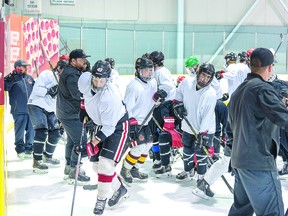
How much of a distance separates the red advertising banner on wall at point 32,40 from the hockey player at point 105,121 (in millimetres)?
3577

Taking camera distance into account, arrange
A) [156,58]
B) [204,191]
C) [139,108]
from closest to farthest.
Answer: [204,191] → [139,108] → [156,58]

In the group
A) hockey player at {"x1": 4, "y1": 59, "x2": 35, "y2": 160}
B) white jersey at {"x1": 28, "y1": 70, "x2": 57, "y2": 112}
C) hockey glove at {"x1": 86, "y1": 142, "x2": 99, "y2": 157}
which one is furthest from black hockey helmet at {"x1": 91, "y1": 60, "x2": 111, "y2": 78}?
hockey player at {"x1": 4, "y1": 59, "x2": 35, "y2": 160}

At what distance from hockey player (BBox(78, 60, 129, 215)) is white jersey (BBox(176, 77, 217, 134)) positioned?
34.9 inches

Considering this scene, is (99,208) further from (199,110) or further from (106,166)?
(199,110)

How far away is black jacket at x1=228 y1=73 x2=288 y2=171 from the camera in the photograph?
2.55 m

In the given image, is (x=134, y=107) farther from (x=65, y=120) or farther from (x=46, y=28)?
(x=46, y=28)

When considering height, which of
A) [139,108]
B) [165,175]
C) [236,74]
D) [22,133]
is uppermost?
[236,74]

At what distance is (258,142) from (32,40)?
7.56 metres

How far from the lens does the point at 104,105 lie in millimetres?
3676

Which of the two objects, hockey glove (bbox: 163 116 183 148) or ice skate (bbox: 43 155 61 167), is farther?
ice skate (bbox: 43 155 61 167)

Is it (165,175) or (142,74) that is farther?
(165,175)

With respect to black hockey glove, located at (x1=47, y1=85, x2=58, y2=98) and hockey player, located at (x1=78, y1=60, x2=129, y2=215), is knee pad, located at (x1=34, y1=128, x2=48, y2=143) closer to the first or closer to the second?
black hockey glove, located at (x1=47, y1=85, x2=58, y2=98)

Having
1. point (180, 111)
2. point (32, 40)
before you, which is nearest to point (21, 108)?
point (180, 111)

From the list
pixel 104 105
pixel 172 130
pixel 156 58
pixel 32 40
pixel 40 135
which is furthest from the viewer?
pixel 32 40
